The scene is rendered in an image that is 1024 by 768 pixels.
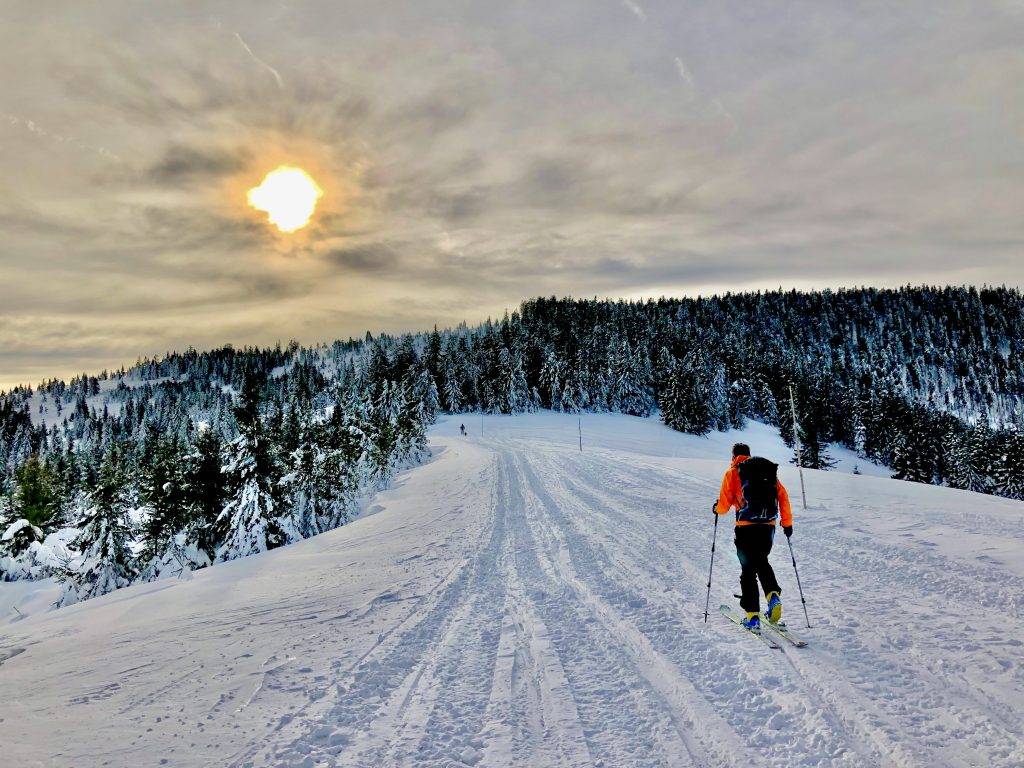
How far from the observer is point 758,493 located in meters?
6.07

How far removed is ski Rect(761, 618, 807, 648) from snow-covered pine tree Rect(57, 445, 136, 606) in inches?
1054

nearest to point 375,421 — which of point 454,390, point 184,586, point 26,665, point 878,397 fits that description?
point 184,586

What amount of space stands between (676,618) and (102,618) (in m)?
9.73

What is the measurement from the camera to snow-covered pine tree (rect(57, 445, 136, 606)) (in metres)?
22.1

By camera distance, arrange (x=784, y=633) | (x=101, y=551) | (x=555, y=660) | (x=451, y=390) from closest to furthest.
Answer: (x=555, y=660) → (x=784, y=633) → (x=101, y=551) → (x=451, y=390)

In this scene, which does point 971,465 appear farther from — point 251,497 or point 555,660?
point 555,660

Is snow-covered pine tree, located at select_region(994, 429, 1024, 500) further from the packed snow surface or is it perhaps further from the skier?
the skier

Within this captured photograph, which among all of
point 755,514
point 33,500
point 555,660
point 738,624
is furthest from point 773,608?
point 33,500

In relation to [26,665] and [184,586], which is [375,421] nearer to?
[184,586]

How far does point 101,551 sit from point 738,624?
27.0 meters

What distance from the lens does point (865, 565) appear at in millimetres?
7859

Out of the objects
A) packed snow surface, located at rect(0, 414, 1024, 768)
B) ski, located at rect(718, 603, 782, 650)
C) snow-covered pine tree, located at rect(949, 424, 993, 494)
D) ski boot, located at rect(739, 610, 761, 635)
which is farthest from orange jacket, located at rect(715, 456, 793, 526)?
snow-covered pine tree, located at rect(949, 424, 993, 494)

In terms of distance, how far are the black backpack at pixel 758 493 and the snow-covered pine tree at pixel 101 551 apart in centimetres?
2664

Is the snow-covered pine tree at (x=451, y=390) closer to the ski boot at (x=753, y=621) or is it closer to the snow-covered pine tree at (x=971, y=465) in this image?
the snow-covered pine tree at (x=971, y=465)
